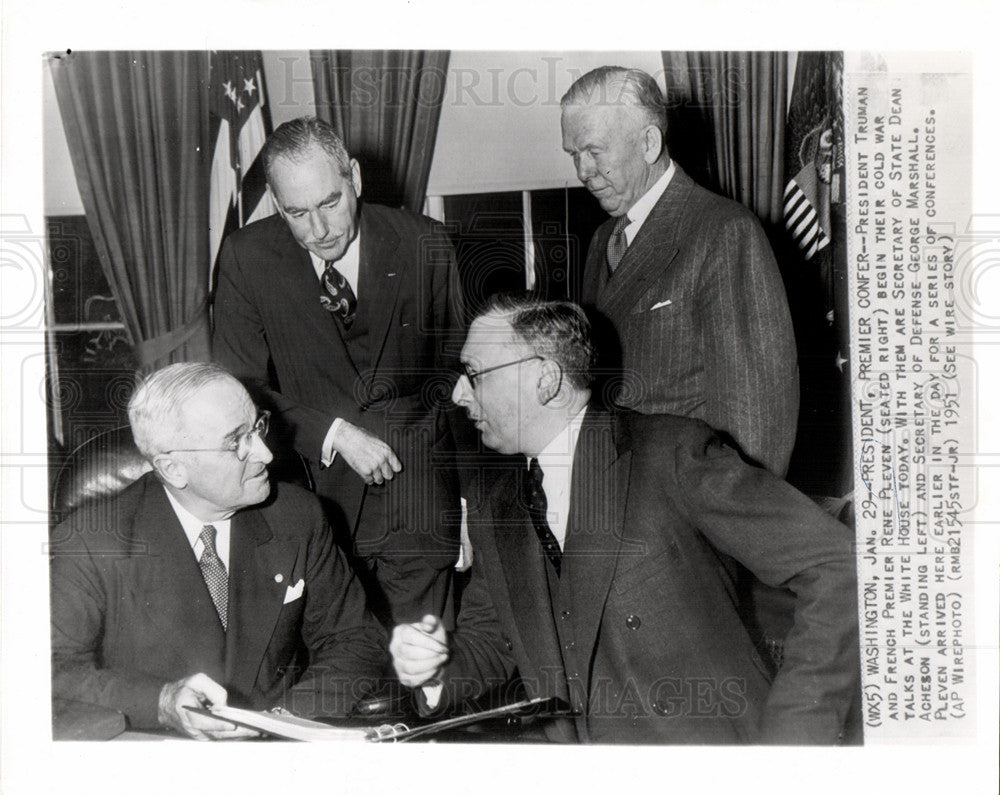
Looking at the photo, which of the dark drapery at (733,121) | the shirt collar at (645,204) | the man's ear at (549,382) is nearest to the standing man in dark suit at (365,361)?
the man's ear at (549,382)

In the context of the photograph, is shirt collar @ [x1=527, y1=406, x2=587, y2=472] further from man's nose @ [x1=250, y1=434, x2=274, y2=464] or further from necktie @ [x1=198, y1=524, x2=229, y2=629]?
necktie @ [x1=198, y1=524, x2=229, y2=629]

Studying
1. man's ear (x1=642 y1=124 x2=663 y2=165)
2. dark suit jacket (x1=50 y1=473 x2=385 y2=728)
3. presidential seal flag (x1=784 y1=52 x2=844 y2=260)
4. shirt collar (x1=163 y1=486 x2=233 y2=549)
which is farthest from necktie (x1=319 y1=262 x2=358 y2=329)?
presidential seal flag (x1=784 y1=52 x2=844 y2=260)

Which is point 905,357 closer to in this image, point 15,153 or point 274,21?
point 274,21

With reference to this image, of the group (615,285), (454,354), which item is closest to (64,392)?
(454,354)

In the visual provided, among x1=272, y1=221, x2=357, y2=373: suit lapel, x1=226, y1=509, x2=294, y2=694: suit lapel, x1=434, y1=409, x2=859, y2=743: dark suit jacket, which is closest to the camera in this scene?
x1=434, y1=409, x2=859, y2=743: dark suit jacket

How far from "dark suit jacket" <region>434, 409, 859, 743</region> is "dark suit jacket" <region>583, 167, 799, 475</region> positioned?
0.11 m

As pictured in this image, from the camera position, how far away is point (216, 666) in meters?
2.06

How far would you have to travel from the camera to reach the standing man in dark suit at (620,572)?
1.97m

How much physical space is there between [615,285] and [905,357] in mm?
793

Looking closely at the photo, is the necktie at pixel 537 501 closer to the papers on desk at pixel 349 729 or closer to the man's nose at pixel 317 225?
the papers on desk at pixel 349 729

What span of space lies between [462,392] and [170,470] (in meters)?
0.75

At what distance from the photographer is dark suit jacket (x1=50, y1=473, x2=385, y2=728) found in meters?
2.07

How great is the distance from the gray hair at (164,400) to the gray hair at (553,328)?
0.72 meters

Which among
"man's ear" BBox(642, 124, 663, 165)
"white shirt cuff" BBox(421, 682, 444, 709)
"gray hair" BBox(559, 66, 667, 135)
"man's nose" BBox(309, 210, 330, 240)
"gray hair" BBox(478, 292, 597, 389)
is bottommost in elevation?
"white shirt cuff" BBox(421, 682, 444, 709)
